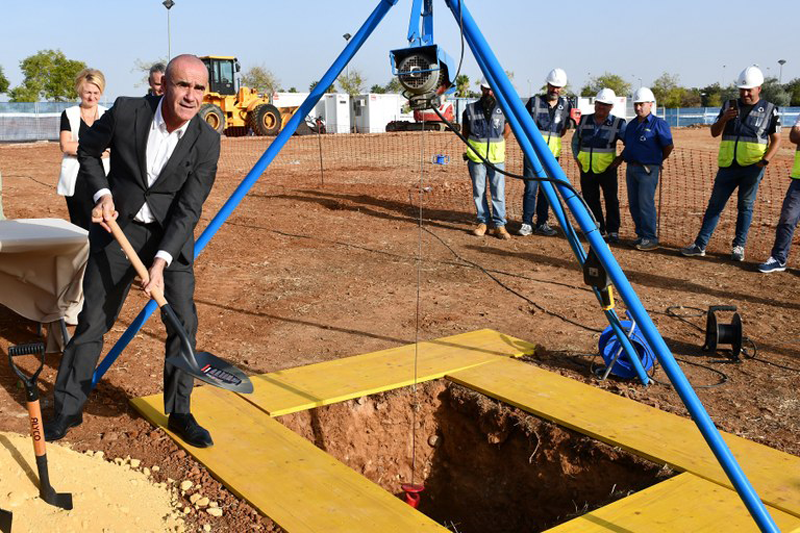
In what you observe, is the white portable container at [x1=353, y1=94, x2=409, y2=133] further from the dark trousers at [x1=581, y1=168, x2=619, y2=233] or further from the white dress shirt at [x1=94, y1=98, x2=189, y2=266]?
the white dress shirt at [x1=94, y1=98, x2=189, y2=266]

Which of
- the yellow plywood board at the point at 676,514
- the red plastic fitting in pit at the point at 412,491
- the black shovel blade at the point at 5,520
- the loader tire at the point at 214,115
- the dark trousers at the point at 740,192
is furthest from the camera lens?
the loader tire at the point at 214,115

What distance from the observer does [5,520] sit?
2949 millimetres

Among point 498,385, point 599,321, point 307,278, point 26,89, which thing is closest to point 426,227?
point 307,278

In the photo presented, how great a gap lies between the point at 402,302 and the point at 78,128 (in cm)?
311

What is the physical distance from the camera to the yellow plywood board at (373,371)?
4.61 metres

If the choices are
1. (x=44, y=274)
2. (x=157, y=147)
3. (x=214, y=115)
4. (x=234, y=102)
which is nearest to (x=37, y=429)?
(x=157, y=147)

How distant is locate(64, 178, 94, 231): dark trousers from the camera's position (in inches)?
205

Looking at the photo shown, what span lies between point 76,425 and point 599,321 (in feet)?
14.0

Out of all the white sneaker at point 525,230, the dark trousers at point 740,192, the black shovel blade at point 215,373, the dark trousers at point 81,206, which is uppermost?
the dark trousers at point 81,206

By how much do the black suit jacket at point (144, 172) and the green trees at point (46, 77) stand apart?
59.0 m

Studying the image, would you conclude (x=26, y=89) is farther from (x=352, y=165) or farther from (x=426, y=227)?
(x=426, y=227)

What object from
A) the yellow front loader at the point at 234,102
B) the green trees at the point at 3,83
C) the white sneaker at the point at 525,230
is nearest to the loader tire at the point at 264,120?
the yellow front loader at the point at 234,102

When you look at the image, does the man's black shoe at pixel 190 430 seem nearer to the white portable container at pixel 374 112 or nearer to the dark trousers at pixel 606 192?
the dark trousers at pixel 606 192

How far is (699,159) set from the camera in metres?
20.4
